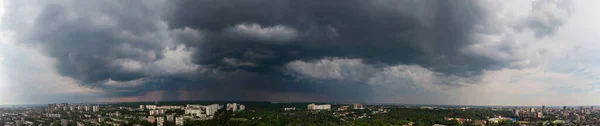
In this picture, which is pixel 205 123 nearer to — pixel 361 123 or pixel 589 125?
pixel 361 123

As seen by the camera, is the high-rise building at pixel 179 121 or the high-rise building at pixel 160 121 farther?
the high-rise building at pixel 179 121

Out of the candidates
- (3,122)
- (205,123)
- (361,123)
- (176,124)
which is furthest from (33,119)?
(361,123)

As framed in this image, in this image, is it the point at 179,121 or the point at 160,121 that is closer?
the point at 160,121

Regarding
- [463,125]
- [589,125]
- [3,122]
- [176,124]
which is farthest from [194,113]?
[589,125]

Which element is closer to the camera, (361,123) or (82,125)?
(82,125)

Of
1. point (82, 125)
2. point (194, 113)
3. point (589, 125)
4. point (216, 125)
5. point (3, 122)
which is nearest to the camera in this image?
point (3, 122)

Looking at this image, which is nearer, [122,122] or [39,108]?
[122,122]

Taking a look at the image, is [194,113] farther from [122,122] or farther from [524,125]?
[524,125]

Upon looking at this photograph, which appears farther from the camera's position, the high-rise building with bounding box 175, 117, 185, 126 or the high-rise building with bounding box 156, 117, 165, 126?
the high-rise building with bounding box 175, 117, 185, 126

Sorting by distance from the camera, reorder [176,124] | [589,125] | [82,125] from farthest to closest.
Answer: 1. [589,125]
2. [176,124]
3. [82,125]
